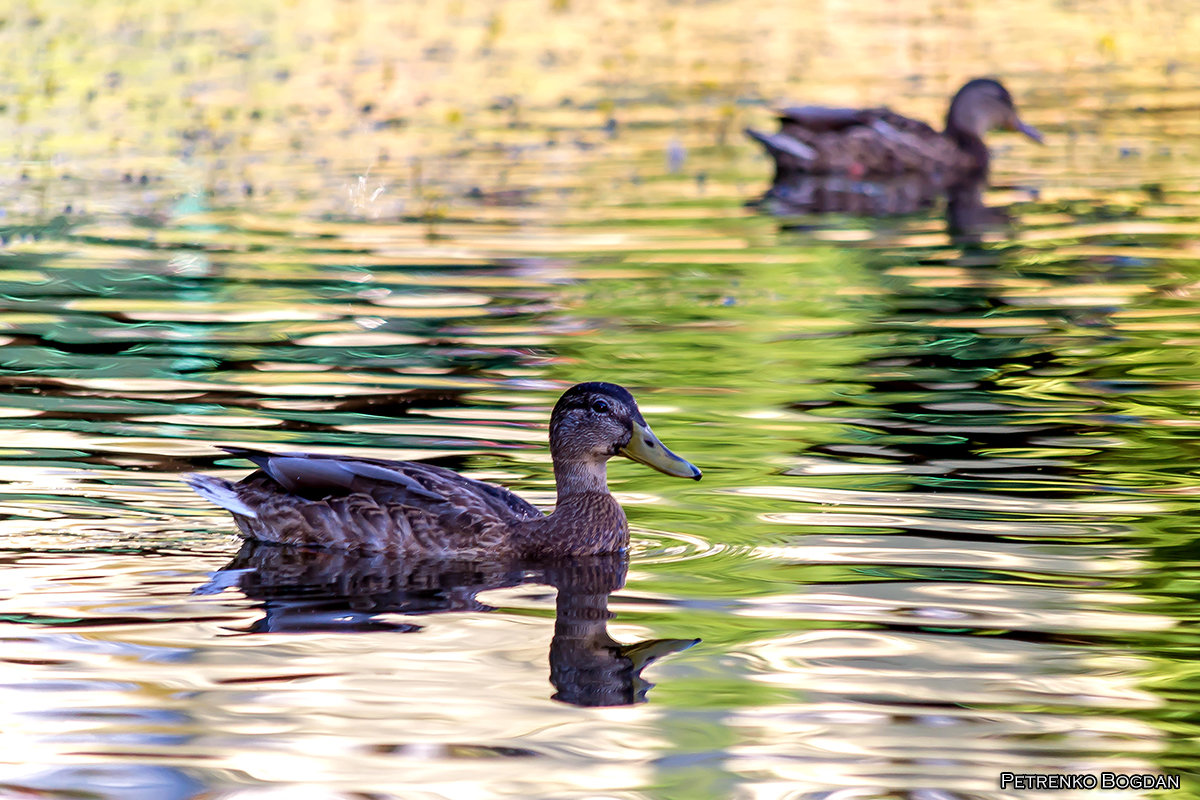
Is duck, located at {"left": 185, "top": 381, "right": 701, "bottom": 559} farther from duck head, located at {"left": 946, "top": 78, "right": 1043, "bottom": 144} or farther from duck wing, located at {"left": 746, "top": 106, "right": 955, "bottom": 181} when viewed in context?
duck head, located at {"left": 946, "top": 78, "right": 1043, "bottom": 144}

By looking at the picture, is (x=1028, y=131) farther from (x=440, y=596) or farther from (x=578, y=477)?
(x=440, y=596)

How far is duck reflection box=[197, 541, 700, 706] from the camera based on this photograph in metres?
6.88

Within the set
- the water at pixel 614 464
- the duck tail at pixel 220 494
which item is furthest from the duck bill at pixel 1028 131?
the duck tail at pixel 220 494

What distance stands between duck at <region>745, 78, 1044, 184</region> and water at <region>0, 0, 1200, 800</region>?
563mm

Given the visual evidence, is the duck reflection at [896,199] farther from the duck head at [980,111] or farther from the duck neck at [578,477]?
the duck neck at [578,477]

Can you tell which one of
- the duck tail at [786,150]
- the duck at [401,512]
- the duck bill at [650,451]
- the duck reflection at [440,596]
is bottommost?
the duck reflection at [440,596]

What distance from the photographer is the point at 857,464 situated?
9750 mm

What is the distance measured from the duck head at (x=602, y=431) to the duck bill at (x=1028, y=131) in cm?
1320

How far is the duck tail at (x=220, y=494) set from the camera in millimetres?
8531

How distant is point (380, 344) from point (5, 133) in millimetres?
10296

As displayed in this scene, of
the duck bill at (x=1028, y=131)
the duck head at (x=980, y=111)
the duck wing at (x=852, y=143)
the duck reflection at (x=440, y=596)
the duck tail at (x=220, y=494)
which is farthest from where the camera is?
the duck bill at (x=1028, y=131)

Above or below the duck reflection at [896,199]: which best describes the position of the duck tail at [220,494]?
below

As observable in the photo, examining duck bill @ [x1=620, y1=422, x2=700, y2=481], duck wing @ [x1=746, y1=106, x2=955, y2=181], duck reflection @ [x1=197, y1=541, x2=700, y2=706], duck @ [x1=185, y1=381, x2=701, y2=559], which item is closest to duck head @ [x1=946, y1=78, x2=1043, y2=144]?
duck wing @ [x1=746, y1=106, x2=955, y2=181]

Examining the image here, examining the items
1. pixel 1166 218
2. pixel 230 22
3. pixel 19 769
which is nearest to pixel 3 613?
pixel 19 769
